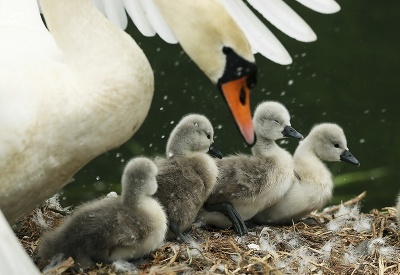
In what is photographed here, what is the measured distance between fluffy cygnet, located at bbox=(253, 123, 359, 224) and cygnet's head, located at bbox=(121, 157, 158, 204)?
2.30 ft

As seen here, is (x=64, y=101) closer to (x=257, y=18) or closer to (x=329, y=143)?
(x=257, y=18)

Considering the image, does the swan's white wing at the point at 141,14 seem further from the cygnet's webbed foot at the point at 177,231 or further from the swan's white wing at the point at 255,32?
the cygnet's webbed foot at the point at 177,231

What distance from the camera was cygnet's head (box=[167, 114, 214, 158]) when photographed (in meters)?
4.32

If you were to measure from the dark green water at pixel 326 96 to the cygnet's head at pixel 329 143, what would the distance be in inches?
49.1

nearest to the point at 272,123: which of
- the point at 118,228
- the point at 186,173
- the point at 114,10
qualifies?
the point at 186,173

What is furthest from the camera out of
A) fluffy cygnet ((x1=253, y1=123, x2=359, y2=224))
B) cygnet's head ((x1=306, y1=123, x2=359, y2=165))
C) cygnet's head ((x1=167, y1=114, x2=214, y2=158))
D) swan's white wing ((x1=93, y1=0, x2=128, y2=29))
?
swan's white wing ((x1=93, y1=0, x2=128, y2=29))

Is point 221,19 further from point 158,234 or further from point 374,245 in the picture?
point 374,245

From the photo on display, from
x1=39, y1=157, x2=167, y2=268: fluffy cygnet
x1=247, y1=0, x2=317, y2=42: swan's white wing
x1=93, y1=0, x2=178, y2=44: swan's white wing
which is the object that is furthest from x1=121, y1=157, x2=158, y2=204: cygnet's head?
x1=93, y1=0, x2=178, y2=44: swan's white wing

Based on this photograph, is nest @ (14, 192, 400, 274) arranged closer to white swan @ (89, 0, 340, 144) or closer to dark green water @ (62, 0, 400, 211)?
white swan @ (89, 0, 340, 144)

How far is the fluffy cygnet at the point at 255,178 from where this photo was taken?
433 cm

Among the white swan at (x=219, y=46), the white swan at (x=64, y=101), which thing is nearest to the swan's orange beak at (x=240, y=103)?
the white swan at (x=219, y=46)

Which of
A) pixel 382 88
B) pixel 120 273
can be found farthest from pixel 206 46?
pixel 382 88

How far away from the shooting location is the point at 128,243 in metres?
3.77

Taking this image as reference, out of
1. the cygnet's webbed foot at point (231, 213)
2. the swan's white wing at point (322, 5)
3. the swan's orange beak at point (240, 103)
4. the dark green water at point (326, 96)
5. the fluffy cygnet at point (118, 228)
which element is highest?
the swan's orange beak at point (240, 103)
